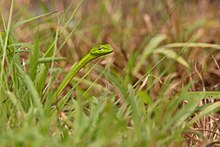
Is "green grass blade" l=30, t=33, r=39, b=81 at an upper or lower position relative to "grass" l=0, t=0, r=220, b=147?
upper

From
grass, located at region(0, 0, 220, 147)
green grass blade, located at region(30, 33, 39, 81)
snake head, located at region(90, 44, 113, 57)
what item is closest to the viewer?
grass, located at region(0, 0, 220, 147)

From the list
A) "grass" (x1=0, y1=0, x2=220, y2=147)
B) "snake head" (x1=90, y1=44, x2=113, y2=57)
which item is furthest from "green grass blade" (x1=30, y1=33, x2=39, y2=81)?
"snake head" (x1=90, y1=44, x2=113, y2=57)

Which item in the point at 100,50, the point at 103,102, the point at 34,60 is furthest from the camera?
the point at 100,50

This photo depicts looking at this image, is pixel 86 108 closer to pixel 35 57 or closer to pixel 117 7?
→ pixel 35 57

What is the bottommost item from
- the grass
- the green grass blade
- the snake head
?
the grass

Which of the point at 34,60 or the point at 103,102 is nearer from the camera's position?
the point at 103,102

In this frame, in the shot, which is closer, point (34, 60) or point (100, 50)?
point (34, 60)

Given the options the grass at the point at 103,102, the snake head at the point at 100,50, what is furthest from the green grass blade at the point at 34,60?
the snake head at the point at 100,50

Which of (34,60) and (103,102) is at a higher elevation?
(34,60)

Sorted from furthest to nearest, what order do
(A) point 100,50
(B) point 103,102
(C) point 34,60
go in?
(A) point 100,50 → (C) point 34,60 → (B) point 103,102

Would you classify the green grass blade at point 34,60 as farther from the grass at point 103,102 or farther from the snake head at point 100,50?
the snake head at point 100,50

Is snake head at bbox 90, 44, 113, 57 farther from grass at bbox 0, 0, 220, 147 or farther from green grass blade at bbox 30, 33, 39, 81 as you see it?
green grass blade at bbox 30, 33, 39, 81
